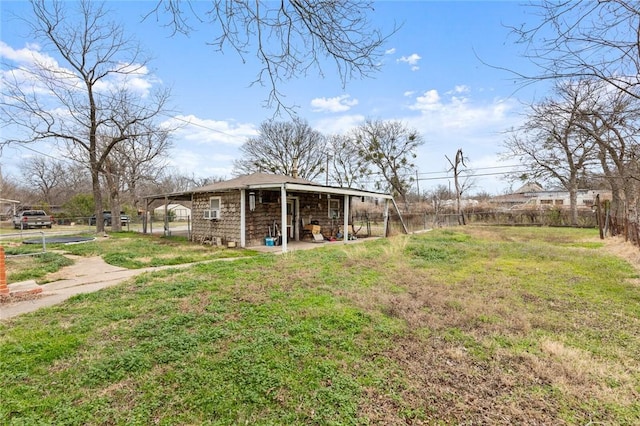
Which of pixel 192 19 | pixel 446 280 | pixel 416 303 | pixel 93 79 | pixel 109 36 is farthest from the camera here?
pixel 93 79

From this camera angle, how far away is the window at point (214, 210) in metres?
12.4

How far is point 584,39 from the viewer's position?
2658 millimetres

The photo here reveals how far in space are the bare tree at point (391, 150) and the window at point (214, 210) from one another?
808 inches

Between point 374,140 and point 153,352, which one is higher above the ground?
point 374,140

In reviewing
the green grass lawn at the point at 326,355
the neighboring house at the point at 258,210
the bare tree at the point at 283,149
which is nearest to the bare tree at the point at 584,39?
the green grass lawn at the point at 326,355

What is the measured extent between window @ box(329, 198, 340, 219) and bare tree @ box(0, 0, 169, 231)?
10450 mm

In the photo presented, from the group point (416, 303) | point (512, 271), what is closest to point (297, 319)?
point (416, 303)

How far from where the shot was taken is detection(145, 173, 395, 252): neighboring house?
1116 centimetres

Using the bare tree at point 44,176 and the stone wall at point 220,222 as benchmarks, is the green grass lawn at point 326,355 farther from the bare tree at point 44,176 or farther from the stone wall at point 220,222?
the bare tree at point 44,176

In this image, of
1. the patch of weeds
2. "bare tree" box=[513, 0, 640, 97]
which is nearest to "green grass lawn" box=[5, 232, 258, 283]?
the patch of weeds

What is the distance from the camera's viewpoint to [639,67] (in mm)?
2777

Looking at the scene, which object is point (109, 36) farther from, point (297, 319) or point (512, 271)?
point (512, 271)

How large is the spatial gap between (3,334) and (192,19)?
3898mm

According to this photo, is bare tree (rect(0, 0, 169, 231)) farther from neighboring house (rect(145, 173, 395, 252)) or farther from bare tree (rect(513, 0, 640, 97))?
bare tree (rect(513, 0, 640, 97))
